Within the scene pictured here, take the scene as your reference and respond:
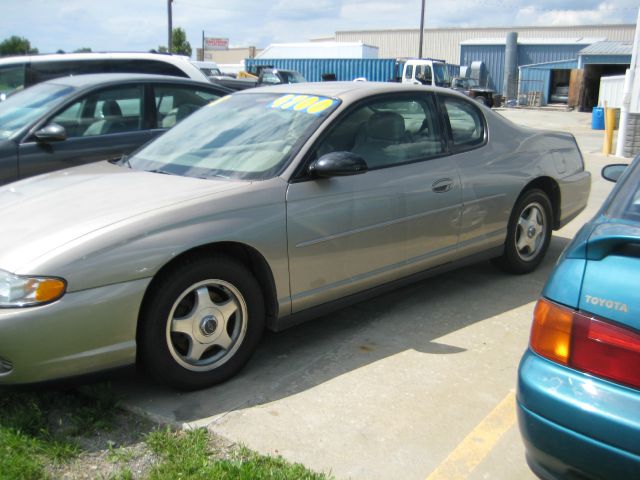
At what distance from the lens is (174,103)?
640 centimetres

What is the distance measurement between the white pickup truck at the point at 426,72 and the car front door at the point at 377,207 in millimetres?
27370

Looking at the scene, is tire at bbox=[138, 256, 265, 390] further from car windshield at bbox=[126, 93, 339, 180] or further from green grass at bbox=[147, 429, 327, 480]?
car windshield at bbox=[126, 93, 339, 180]

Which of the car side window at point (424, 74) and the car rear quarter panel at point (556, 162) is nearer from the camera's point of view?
the car rear quarter panel at point (556, 162)

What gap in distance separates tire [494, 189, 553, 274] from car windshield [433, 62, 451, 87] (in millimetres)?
26868

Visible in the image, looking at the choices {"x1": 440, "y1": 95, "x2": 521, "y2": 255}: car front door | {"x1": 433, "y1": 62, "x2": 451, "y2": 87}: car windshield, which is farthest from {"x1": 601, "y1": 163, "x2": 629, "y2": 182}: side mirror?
{"x1": 433, "y1": 62, "x2": 451, "y2": 87}: car windshield

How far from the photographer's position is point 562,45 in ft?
132

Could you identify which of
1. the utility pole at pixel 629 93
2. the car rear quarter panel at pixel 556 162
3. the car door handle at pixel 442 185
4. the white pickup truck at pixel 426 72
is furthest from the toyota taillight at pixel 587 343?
the white pickup truck at pixel 426 72

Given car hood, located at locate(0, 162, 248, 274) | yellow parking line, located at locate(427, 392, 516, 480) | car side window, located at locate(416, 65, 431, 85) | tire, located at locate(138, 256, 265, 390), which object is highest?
car side window, located at locate(416, 65, 431, 85)

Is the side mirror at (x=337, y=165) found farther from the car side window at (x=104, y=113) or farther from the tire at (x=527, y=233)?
the car side window at (x=104, y=113)

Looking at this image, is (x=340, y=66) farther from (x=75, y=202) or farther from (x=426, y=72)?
(x=75, y=202)

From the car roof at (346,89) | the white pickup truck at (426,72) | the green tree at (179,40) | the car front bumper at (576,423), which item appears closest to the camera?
the car front bumper at (576,423)

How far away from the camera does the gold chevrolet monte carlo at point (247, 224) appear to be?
110 inches

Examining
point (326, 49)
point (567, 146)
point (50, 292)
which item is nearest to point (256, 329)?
point (50, 292)

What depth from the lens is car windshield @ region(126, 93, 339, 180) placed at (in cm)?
360
